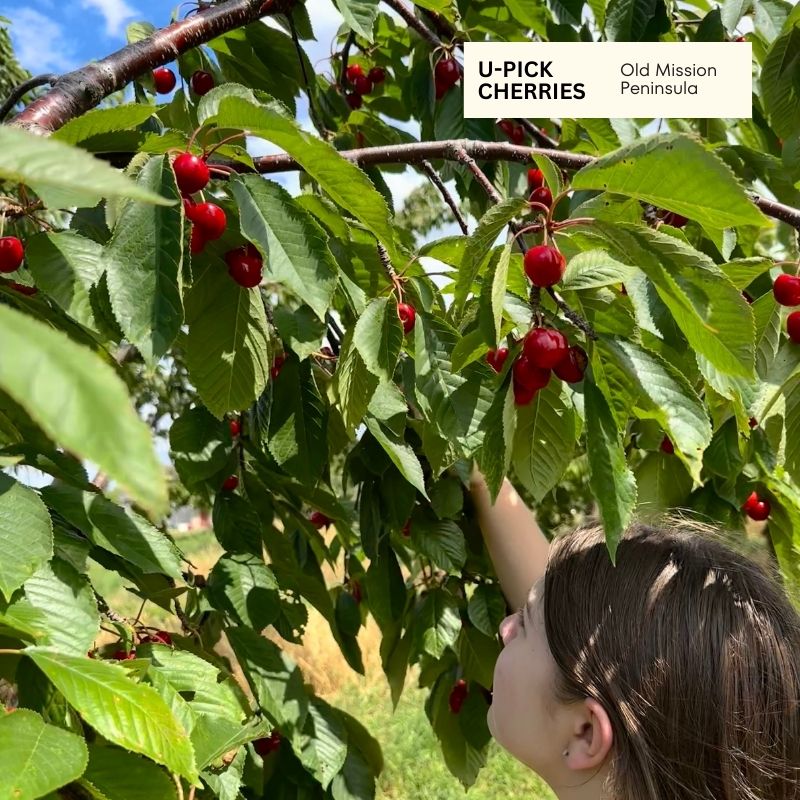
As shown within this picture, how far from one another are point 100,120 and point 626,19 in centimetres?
141

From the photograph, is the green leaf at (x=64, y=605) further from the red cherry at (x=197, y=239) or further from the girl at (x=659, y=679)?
the girl at (x=659, y=679)

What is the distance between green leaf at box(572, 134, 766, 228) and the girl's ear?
94 cm

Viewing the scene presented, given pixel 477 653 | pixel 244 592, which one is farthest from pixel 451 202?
pixel 477 653

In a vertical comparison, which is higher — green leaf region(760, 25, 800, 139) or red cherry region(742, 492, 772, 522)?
green leaf region(760, 25, 800, 139)

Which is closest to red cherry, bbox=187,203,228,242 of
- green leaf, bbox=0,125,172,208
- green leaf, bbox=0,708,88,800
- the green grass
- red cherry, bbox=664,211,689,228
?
green leaf, bbox=0,708,88,800

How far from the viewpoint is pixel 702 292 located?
2.89ft

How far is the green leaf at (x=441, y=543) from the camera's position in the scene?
1863mm

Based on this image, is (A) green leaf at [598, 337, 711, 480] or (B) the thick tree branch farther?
(B) the thick tree branch

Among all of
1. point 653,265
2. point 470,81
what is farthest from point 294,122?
point 470,81

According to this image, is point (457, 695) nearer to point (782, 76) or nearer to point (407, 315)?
point (407, 315)

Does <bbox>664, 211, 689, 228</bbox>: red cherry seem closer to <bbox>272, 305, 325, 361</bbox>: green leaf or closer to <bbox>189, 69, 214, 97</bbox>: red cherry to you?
<bbox>272, 305, 325, 361</bbox>: green leaf

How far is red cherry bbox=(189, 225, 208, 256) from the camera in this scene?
107cm

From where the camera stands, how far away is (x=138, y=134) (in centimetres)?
106

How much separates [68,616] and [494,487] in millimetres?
504
